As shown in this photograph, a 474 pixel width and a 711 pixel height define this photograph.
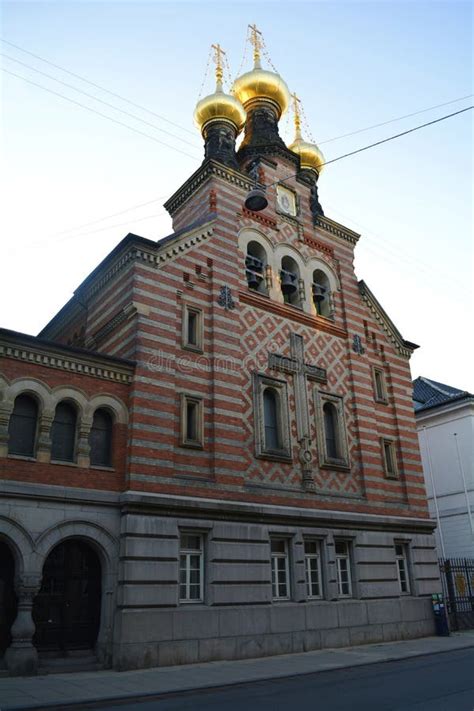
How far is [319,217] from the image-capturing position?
2666cm

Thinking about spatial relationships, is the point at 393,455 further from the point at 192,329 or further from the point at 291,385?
the point at 192,329

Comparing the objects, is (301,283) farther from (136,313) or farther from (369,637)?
(369,637)

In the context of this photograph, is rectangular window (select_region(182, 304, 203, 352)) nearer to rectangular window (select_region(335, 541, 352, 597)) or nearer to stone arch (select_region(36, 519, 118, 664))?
stone arch (select_region(36, 519, 118, 664))

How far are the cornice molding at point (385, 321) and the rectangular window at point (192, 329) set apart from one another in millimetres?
9864

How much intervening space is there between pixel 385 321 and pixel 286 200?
719 centimetres

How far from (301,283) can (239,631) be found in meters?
13.7

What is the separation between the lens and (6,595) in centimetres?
1479

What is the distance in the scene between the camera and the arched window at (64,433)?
53.1ft

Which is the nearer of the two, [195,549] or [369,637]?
[195,549]

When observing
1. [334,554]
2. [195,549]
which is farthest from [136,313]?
[334,554]

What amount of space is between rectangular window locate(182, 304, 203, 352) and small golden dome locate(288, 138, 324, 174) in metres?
15.5

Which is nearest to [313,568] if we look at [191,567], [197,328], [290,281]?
[191,567]

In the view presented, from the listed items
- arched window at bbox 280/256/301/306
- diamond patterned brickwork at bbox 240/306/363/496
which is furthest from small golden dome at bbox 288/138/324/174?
diamond patterned brickwork at bbox 240/306/363/496

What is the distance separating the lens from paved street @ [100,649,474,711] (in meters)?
10.4
